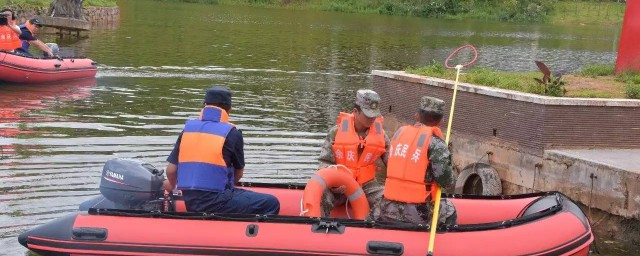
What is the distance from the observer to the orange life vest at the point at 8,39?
64.3 ft

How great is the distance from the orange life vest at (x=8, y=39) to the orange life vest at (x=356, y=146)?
1269 centimetres

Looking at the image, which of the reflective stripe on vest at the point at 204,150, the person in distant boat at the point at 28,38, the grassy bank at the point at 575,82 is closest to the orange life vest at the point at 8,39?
the person in distant boat at the point at 28,38

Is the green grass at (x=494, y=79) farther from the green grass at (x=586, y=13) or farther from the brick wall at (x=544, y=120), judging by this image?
the green grass at (x=586, y=13)

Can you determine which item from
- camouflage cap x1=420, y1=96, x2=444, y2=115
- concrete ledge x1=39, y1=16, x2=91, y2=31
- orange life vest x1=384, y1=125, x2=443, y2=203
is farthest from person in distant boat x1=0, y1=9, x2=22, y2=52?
concrete ledge x1=39, y1=16, x2=91, y2=31

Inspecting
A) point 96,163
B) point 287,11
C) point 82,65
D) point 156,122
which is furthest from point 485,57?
point 287,11

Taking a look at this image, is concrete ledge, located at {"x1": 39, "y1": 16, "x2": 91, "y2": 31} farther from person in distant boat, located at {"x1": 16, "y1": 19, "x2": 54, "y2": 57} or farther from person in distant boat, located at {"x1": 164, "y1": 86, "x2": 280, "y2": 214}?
person in distant boat, located at {"x1": 164, "y1": 86, "x2": 280, "y2": 214}

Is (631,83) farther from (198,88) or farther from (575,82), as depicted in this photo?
(198,88)

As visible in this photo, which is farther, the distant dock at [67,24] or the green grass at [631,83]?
the distant dock at [67,24]

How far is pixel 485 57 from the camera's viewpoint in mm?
31469

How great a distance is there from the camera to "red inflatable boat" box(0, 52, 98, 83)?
1948cm

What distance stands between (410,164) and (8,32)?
45.6ft

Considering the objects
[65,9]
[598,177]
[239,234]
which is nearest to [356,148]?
[239,234]

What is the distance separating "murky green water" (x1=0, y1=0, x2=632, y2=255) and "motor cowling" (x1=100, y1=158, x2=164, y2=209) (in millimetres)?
1394

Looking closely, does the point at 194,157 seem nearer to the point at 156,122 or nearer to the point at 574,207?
the point at 574,207
